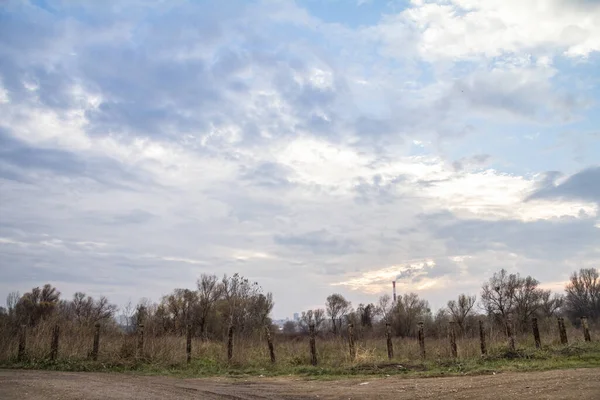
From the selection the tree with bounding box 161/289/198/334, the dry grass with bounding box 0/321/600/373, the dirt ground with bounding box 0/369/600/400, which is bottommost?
the dirt ground with bounding box 0/369/600/400

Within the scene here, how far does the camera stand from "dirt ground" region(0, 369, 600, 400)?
446 inches

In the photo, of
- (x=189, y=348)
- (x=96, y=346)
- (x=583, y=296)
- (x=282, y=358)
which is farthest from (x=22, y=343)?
(x=583, y=296)

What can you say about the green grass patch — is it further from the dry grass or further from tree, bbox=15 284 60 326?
tree, bbox=15 284 60 326

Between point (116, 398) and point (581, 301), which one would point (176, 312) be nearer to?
point (116, 398)

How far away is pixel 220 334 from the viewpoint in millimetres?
50344

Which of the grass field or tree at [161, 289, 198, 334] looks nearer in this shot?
the grass field

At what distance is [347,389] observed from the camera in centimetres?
1405

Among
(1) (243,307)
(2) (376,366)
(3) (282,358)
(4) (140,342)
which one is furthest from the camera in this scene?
(1) (243,307)

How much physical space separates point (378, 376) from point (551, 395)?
7548 mm

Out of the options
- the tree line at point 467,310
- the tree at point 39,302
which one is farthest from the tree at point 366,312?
the tree at point 39,302

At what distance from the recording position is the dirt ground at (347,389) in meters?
11.3

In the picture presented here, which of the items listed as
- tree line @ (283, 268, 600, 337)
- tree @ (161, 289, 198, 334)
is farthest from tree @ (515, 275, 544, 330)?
tree @ (161, 289, 198, 334)

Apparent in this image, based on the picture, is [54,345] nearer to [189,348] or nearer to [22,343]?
[22,343]

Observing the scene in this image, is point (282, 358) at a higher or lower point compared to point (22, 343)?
lower
